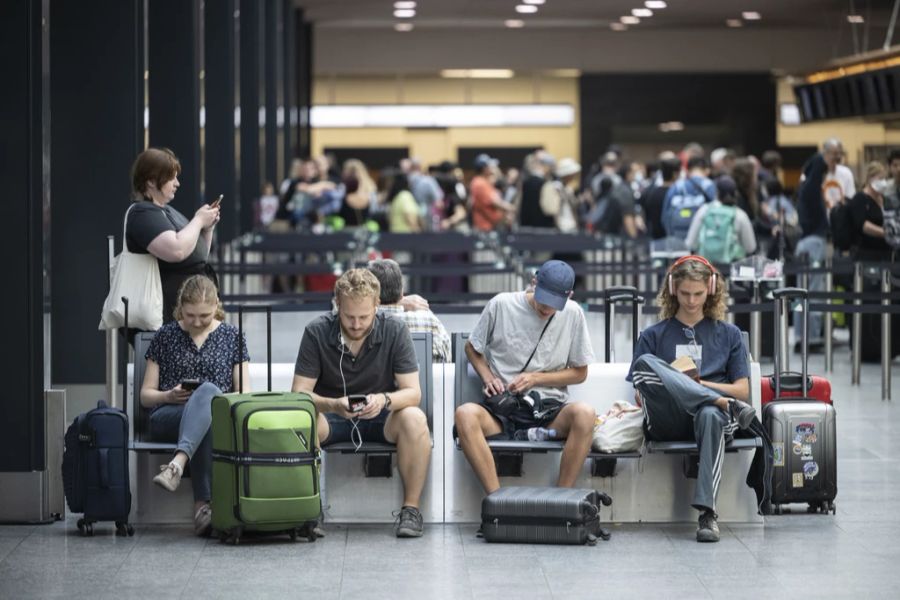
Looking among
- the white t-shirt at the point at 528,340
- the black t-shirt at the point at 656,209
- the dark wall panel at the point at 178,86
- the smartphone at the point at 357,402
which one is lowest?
the smartphone at the point at 357,402

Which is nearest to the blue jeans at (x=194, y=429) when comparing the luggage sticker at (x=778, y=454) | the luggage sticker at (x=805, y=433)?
the luggage sticker at (x=778, y=454)

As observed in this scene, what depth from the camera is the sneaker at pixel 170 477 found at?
7564mm

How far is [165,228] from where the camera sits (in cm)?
851

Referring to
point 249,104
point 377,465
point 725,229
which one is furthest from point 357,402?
point 249,104

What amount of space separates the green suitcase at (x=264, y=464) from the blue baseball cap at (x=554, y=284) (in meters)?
1.18

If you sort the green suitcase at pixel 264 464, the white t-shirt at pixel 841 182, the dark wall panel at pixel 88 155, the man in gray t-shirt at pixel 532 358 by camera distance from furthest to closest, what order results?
the white t-shirt at pixel 841 182 → the dark wall panel at pixel 88 155 → the man in gray t-shirt at pixel 532 358 → the green suitcase at pixel 264 464

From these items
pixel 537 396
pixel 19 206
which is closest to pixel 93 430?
pixel 19 206

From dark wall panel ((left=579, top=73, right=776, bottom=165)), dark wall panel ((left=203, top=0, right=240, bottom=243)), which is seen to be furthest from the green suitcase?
dark wall panel ((left=579, top=73, right=776, bottom=165))

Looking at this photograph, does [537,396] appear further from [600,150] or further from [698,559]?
[600,150]

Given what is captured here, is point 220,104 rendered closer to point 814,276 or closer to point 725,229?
point 725,229

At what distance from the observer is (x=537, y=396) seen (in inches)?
314

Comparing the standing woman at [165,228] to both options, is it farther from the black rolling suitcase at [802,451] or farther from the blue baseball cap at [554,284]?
the black rolling suitcase at [802,451]

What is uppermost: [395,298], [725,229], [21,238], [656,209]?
[656,209]

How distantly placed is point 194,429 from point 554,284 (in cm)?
173
